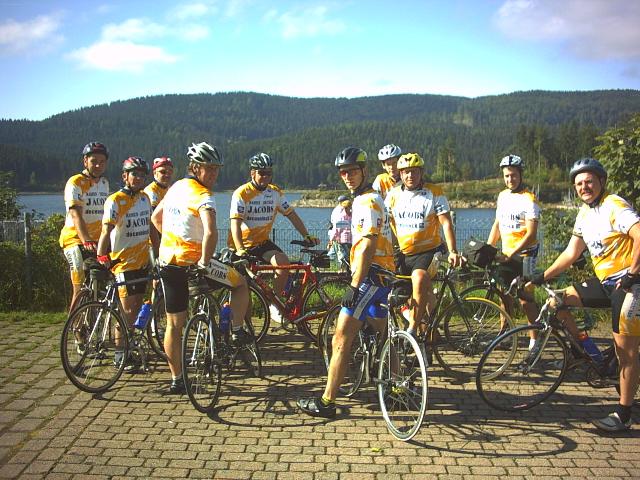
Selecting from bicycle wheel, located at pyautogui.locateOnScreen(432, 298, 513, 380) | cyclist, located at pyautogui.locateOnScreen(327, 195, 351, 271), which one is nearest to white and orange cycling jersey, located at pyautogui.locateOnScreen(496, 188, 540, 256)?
bicycle wheel, located at pyautogui.locateOnScreen(432, 298, 513, 380)

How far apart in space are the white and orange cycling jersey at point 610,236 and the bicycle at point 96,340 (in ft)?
13.2

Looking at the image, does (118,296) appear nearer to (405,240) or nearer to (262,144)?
(405,240)

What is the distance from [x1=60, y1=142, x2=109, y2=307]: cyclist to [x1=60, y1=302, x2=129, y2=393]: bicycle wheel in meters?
0.90

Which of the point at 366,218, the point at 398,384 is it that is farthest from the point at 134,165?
the point at 398,384

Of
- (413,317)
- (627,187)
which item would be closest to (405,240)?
(413,317)

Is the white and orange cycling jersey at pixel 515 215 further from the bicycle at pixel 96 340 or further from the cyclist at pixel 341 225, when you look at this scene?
the bicycle at pixel 96 340

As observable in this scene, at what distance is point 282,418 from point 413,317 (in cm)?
172

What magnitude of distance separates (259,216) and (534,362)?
3.58m

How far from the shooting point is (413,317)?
591cm

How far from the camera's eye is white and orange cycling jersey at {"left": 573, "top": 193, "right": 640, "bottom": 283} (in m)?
4.67

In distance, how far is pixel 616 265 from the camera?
4.78 meters

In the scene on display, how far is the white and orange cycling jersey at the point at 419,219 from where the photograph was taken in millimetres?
6188

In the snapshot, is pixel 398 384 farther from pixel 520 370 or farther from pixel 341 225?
pixel 341 225

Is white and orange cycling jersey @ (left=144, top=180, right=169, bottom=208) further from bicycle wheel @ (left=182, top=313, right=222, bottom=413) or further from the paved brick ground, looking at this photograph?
bicycle wheel @ (left=182, top=313, right=222, bottom=413)
